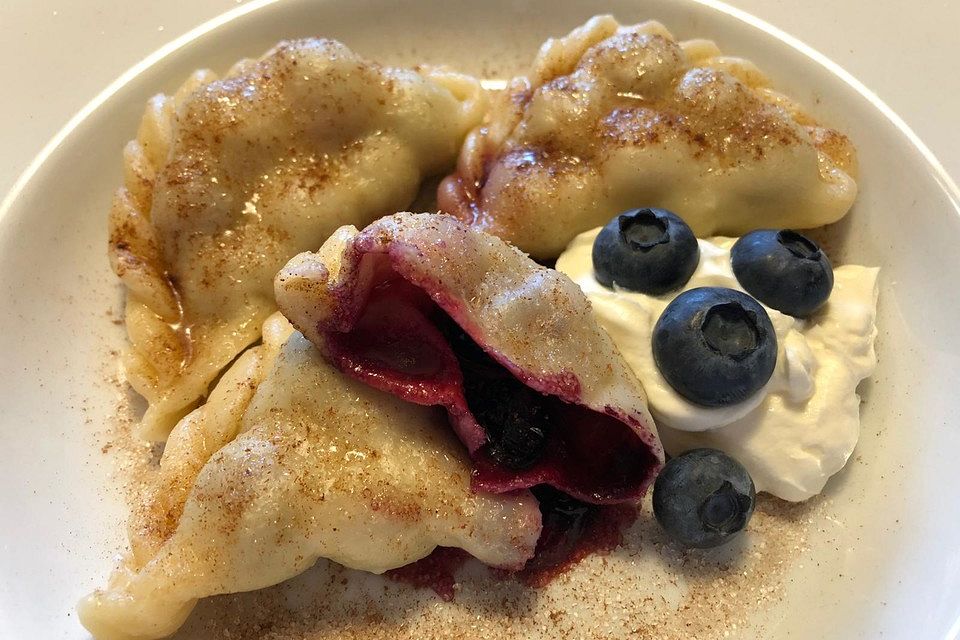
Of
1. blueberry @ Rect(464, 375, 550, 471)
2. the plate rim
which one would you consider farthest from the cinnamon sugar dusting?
the plate rim

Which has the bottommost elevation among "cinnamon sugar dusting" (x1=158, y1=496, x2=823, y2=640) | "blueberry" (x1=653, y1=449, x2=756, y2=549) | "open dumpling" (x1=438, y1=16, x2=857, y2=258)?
"cinnamon sugar dusting" (x1=158, y1=496, x2=823, y2=640)

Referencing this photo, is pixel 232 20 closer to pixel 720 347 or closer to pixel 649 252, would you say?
pixel 649 252

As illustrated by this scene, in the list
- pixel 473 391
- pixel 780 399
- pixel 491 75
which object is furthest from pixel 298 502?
pixel 491 75

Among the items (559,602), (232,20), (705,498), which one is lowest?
(559,602)

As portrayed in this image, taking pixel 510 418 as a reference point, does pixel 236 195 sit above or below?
above

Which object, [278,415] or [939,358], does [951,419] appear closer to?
[939,358]

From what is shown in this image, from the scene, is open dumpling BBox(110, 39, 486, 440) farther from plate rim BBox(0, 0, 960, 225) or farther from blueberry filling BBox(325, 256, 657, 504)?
blueberry filling BBox(325, 256, 657, 504)
